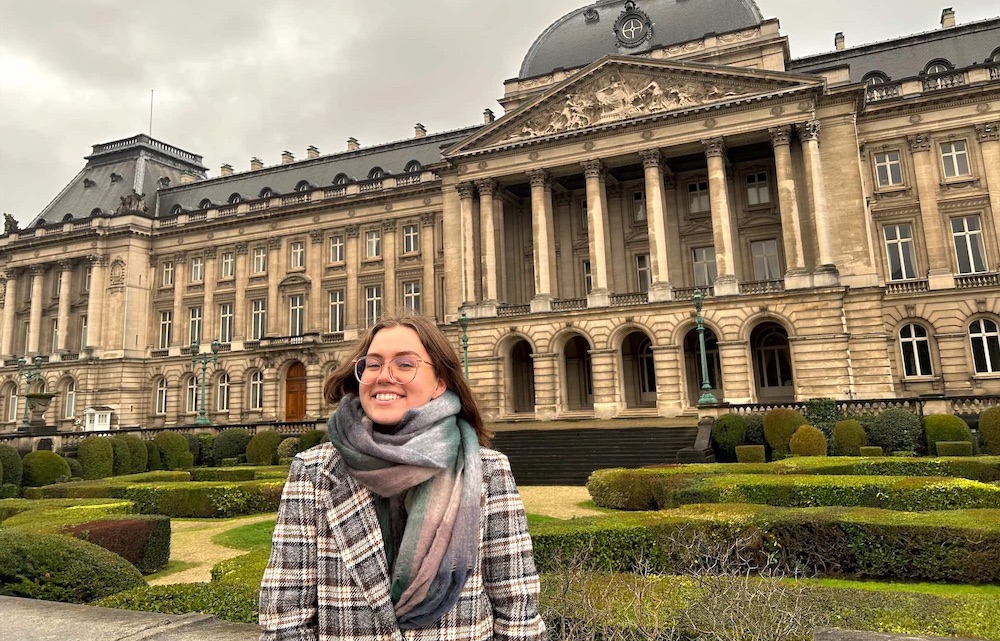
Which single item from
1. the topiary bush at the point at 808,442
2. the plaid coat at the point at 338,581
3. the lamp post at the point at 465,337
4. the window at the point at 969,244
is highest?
the window at the point at 969,244

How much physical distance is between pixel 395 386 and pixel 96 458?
27006mm

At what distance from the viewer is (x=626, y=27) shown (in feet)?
141

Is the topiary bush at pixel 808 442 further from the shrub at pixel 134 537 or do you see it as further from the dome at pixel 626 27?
the dome at pixel 626 27

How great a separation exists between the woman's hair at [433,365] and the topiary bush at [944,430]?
25.2m

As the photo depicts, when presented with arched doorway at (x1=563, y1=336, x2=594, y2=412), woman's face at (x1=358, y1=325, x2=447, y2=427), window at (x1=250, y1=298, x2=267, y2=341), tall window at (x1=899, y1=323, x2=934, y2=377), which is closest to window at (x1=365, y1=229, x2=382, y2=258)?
window at (x1=250, y1=298, x2=267, y2=341)

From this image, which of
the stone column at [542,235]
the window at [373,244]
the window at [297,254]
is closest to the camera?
the stone column at [542,235]

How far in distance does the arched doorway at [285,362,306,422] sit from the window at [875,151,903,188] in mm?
38481

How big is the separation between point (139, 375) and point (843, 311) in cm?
4917

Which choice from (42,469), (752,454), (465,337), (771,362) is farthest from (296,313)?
(752,454)

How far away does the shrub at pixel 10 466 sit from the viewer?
21312 mm

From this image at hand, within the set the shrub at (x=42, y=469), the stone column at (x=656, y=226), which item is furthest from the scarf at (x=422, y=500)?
the stone column at (x=656, y=226)

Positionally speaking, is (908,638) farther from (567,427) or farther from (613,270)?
(613,270)

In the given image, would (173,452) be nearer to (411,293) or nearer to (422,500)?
(411,293)

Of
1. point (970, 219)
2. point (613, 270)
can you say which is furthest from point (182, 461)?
point (970, 219)
